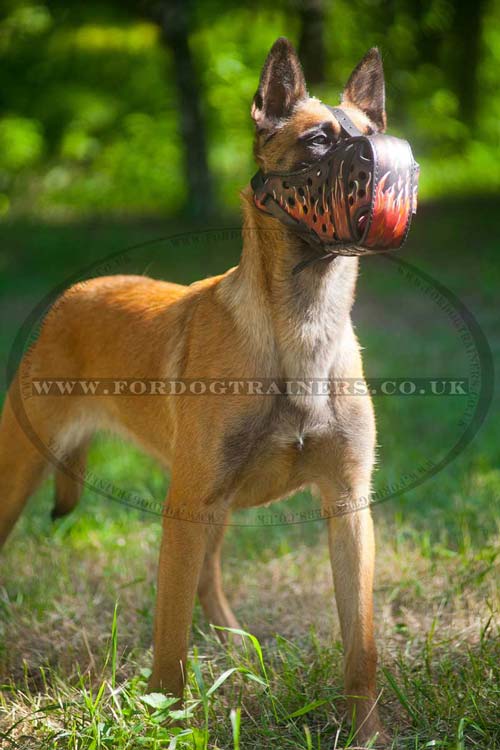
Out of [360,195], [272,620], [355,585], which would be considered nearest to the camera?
[360,195]

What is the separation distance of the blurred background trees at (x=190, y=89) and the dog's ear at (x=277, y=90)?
8659 mm

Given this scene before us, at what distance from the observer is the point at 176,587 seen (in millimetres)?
3229

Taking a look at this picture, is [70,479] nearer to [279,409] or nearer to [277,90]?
[279,409]

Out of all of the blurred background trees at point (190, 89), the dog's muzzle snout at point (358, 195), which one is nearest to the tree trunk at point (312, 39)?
the blurred background trees at point (190, 89)

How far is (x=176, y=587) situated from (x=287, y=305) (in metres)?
1.05

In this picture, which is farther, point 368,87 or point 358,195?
point 368,87

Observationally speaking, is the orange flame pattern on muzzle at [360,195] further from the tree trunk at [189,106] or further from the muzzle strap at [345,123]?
the tree trunk at [189,106]

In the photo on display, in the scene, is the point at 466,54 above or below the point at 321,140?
above

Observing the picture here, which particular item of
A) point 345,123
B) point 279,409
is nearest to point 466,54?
point 345,123

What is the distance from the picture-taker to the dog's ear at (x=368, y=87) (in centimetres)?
346

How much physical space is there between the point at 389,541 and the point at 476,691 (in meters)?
1.57

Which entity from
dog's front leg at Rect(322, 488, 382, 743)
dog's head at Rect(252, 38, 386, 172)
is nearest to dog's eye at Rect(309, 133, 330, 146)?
dog's head at Rect(252, 38, 386, 172)

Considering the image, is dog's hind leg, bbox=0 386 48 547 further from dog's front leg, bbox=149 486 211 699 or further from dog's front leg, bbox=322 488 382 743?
dog's front leg, bbox=322 488 382 743

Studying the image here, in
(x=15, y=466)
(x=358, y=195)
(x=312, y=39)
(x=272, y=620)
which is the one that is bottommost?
(x=272, y=620)
